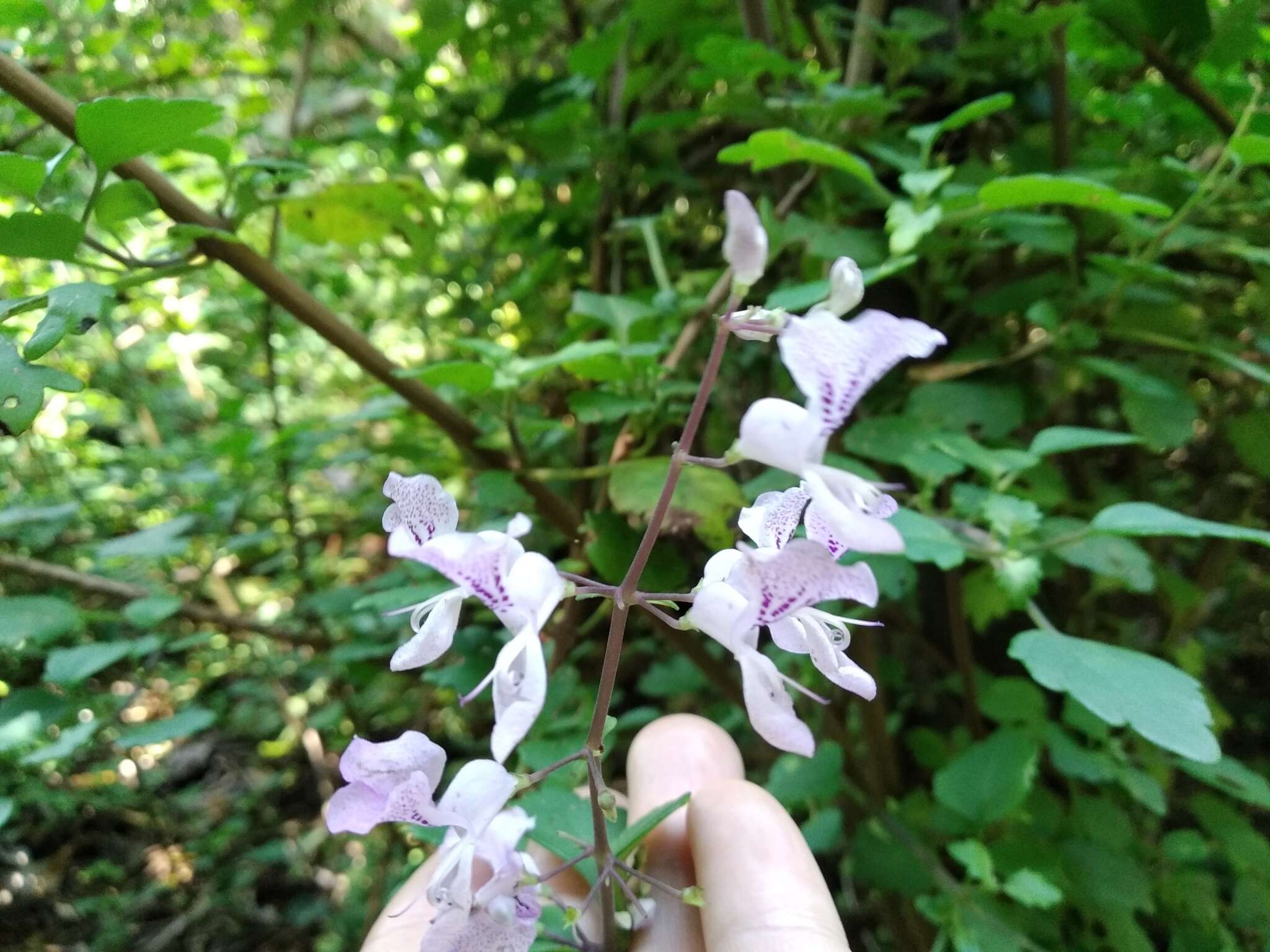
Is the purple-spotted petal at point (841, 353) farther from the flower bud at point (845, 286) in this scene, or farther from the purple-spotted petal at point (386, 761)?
the purple-spotted petal at point (386, 761)

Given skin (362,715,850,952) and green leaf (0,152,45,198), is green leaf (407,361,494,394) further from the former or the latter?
skin (362,715,850,952)

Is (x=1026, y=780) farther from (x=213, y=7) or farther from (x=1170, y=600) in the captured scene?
(x=213, y=7)

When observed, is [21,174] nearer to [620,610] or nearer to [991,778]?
[620,610]

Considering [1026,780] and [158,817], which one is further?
[158,817]

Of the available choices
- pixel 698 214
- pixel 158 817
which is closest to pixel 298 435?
pixel 158 817

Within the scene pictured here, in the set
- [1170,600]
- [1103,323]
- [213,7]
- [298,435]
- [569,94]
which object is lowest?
[1170,600]

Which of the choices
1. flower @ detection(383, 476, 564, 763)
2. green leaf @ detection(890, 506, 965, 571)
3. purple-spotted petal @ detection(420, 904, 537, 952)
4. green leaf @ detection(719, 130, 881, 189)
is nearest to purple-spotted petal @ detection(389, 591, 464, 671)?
flower @ detection(383, 476, 564, 763)

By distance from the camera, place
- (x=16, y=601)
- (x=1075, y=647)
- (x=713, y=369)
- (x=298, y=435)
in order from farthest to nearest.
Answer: (x=298, y=435) < (x=16, y=601) < (x=1075, y=647) < (x=713, y=369)

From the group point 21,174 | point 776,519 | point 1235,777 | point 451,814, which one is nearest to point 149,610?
point 21,174
